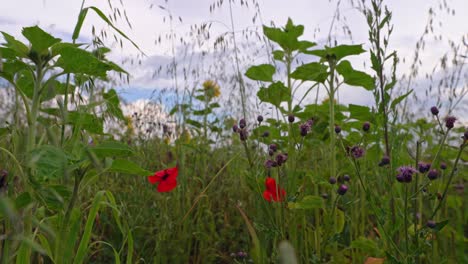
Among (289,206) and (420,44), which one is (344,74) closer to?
(289,206)

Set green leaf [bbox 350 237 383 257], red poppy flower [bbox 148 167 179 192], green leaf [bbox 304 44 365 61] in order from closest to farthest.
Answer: green leaf [bbox 350 237 383 257]
red poppy flower [bbox 148 167 179 192]
green leaf [bbox 304 44 365 61]

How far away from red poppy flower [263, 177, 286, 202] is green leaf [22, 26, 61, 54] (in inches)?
34.5

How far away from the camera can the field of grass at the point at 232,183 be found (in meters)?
1.07

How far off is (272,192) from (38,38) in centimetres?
95

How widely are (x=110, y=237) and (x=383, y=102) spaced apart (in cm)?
145

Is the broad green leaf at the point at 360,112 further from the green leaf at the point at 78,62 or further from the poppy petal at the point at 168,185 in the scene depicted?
the green leaf at the point at 78,62

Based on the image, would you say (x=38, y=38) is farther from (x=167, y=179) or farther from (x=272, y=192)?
(x=272, y=192)

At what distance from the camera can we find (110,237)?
2184 millimetres

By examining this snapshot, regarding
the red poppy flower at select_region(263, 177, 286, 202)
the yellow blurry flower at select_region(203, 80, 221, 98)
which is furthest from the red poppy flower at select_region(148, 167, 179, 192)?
the yellow blurry flower at select_region(203, 80, 221, 98)

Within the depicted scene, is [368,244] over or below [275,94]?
below

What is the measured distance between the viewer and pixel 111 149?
0.99 meters

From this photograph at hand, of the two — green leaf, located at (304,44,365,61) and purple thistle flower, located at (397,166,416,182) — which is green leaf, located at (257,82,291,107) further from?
purple thistle flower, located at (397,166,416,182)

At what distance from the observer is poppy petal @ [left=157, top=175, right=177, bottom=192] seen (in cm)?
176

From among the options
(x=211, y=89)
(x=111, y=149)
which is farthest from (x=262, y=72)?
(x=211, y=89)
